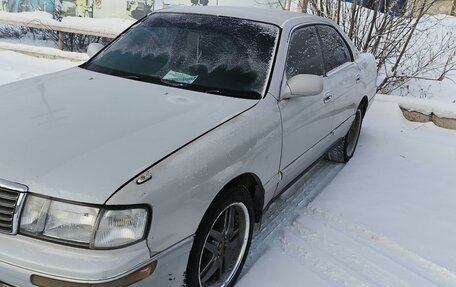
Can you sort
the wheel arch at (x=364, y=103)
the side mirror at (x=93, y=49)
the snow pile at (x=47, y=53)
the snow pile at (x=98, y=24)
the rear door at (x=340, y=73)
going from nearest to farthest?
the side mirror at (x=93, y=49) → the rear door at (x=340, y=73) → the wheel arch at (x=364, y=103) → the snow pile at (x=47, y=53) → the snow pile at (x=98, y=24)

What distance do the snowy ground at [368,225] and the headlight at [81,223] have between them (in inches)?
43.6

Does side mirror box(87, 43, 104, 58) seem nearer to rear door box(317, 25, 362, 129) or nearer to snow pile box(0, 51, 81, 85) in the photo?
rear door box(317, 25, 362, 129)

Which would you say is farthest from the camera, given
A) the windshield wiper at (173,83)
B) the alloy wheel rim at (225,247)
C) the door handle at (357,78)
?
the door handle at (357,78)

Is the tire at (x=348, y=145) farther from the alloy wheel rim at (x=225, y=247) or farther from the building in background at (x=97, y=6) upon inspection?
the building in background at (x=97, y=6)

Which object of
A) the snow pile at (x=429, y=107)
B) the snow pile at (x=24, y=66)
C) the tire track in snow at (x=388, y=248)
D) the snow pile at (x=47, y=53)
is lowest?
the tire track in snow at (x=388, y=248)

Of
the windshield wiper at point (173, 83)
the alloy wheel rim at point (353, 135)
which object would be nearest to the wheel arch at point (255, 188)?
the windshield wiper at point (173, 83)

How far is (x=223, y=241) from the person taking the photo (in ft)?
8.84

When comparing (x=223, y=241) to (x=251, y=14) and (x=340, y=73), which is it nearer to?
(x=251, y=14)

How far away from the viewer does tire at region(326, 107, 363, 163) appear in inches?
191

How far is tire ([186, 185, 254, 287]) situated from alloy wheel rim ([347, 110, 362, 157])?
100.0 inches

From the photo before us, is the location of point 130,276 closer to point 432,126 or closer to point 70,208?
point 70,208

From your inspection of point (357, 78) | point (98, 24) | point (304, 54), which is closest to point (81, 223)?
point (304, 54)

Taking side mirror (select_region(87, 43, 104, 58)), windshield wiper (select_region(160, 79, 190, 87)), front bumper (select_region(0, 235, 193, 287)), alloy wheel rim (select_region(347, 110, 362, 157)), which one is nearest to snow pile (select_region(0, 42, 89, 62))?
side mirror (select_region(87, 43, 104, 58))

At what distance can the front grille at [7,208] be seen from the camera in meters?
1.99
